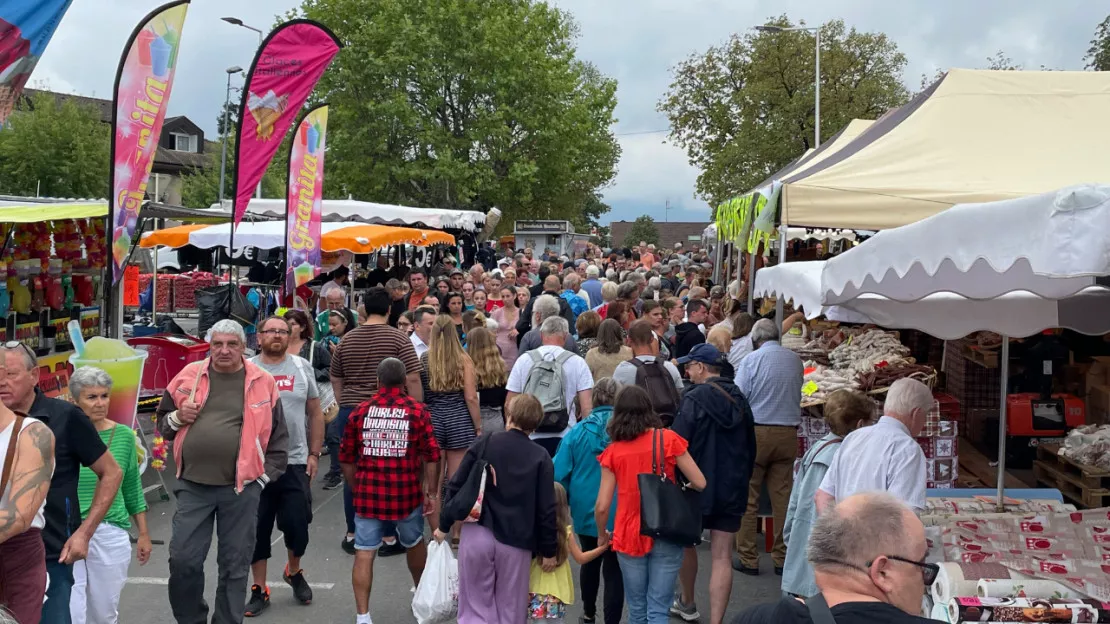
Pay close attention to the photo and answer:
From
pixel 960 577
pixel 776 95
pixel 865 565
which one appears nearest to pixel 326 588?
pixel 960 577

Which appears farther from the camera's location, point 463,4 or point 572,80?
point 572,80

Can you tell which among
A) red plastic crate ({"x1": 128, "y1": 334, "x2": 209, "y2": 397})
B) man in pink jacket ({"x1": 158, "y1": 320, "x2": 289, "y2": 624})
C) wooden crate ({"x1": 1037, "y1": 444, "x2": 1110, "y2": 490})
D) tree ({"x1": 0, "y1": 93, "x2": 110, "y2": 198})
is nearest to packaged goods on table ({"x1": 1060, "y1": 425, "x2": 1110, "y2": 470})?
wooden crate ({"x1": 1037, "y1": 444, "x2": 1110, "y2": 490})

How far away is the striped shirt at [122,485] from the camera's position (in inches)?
195

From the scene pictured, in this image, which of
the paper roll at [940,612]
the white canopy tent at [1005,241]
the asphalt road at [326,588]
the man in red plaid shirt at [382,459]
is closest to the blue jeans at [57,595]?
the man in red plaid shirt at [382,459]

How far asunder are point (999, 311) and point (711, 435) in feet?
6.91

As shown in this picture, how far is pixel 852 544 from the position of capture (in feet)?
8.04

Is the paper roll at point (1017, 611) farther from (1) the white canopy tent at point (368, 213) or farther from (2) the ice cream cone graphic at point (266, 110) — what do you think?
(1) the white canopy tent at point (368, 213)

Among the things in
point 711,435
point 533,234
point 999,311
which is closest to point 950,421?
point 999,311

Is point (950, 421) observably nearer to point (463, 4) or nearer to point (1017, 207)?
point (1017, 207)

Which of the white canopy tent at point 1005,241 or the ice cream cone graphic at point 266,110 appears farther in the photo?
the ice cream cone graphic at point 266,110

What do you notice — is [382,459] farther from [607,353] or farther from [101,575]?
[607,353]

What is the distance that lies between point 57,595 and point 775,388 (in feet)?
15.4

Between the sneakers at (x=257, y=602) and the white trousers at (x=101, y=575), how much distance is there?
4.54ft

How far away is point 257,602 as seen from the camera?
20.6 feet
